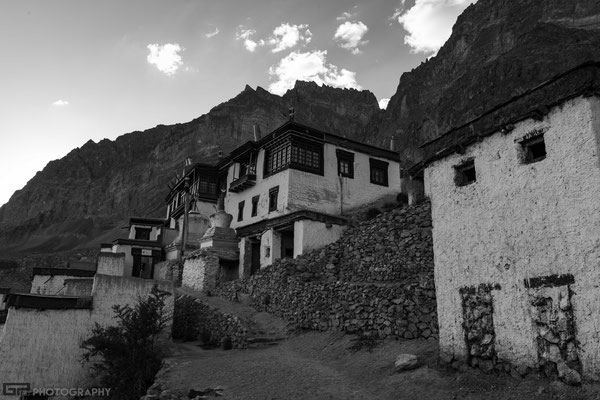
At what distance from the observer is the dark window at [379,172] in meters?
33.3

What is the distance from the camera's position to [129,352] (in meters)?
13.1

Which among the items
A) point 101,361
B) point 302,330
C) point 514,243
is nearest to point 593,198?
point 514,243

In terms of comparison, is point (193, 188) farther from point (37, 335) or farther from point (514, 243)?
point (514, 243)

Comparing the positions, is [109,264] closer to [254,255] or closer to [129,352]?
[254,255]

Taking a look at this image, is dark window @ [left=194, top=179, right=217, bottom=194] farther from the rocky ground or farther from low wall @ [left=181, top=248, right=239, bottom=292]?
the rocky ground

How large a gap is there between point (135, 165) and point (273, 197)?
10519 cm

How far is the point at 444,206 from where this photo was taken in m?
12.0

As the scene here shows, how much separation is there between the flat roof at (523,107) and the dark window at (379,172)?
802 inches

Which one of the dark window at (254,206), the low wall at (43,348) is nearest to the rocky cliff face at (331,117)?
the dark window at (254,206)

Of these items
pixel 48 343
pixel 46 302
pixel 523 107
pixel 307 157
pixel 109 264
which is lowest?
pixel 48 343

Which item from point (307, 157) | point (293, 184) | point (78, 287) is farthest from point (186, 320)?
point (307, 157)

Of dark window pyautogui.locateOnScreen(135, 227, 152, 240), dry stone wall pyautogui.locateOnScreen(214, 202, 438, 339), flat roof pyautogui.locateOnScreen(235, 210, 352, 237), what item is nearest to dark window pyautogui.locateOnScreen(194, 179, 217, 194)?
dark window pyautogui.locateOnScreen(135, 227, 152, 240)

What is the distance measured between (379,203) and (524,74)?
2128 inches

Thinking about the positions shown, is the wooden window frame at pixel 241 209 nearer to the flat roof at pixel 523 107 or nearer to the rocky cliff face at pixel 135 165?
the flat roof at pixel 523 107
